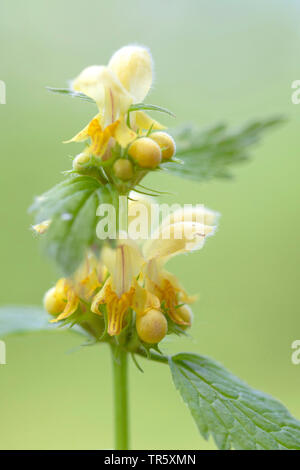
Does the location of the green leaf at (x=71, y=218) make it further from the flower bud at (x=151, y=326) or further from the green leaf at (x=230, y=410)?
the green leaf at (x=230, y=410)

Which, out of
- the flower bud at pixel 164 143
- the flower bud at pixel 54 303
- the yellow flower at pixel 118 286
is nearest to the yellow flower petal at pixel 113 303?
the yellow flower at pixel 118 286

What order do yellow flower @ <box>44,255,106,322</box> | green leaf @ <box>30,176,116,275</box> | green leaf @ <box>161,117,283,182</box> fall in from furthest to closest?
1. green leaf @ <box>161,117,283,182</box>
2. yellow flower @ <box>44,255,106,322</box>
3. green leaf @ <box>30,176,116,275</box>

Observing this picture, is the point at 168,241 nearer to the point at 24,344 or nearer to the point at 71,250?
the point at 71,250

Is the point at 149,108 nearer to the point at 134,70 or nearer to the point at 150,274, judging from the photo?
the point at 134,70

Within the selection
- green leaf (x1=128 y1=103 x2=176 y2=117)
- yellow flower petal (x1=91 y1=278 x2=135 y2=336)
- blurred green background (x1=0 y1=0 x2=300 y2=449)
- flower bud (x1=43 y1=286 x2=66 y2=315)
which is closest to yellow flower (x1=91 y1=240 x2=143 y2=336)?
yellow flower petal (x1=91 y1=278 x2=135 y2=336)

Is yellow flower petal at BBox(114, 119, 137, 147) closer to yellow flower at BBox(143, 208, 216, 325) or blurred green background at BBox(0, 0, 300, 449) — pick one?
yellow flower at BBox(143, 208, 216, 325)
